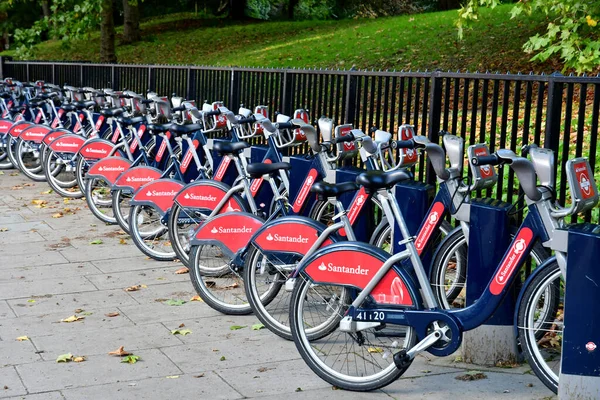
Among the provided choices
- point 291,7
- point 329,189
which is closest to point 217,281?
point 329,189

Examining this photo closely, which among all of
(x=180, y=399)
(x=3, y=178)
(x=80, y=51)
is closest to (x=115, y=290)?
(x=180, y=399)

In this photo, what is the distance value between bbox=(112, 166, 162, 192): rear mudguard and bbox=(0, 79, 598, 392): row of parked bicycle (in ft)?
0.04

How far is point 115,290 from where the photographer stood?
6.94 m

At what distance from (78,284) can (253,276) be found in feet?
6.47

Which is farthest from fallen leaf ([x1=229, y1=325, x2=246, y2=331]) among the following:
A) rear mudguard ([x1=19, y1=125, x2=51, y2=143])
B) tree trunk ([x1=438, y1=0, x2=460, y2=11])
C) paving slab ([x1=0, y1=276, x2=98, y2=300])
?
tree trunk ([x1=438, y1=0, x2=460, y2=11])

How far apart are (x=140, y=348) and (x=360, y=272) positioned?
153cm

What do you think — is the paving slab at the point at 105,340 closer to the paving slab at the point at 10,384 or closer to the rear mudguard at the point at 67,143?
the paving slab at the point at 10,384

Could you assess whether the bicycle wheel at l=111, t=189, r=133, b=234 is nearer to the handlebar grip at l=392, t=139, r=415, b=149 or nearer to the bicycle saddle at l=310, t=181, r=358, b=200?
the handlebar grip at l=392, t=139, r=415, b=149

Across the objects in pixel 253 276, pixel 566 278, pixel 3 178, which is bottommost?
pixel 3 178

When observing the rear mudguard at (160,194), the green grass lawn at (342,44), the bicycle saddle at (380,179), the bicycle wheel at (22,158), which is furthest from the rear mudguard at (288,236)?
the green grass lawn at (342,44)

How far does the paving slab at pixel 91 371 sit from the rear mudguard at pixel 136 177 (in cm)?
317

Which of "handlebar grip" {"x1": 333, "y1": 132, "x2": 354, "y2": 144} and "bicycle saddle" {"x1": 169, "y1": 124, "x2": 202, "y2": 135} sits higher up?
"handlebar grip" {"x1": 333, "y1": 132, "x2": 354, "y2": 144}

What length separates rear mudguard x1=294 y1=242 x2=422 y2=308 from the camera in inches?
181

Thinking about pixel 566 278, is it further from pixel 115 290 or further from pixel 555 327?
pixel 115 290
